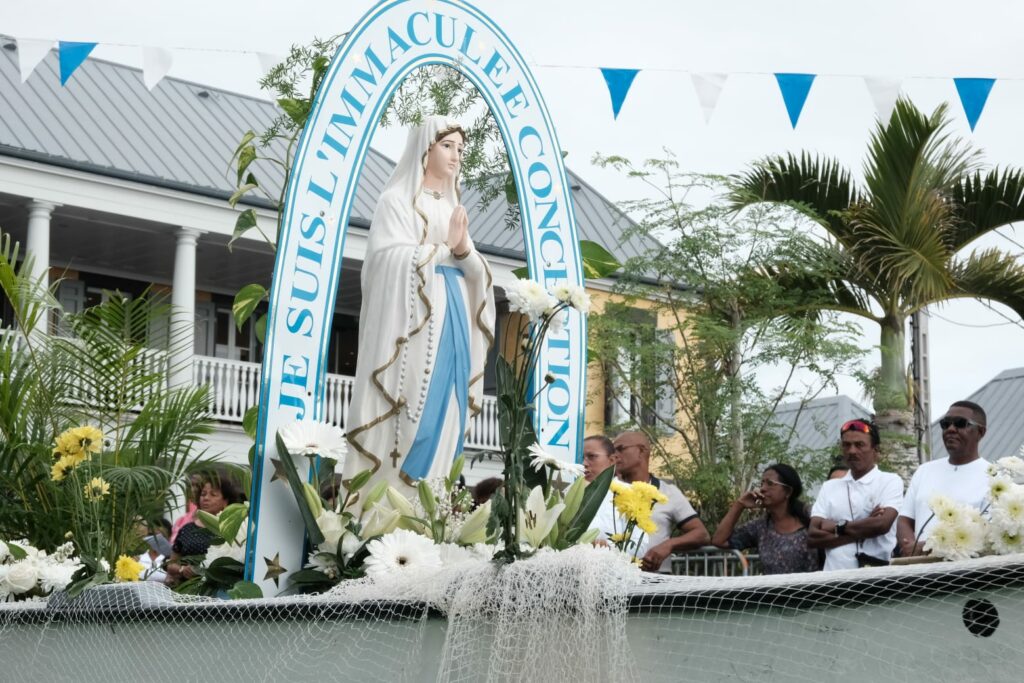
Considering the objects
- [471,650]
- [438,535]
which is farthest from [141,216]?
[471,650]

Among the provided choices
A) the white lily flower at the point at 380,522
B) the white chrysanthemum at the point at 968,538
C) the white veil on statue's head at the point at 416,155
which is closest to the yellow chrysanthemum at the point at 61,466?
the white lily flower at the point at 380,522

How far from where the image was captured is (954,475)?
19.5ft

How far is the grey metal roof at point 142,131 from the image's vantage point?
1802 centimetres

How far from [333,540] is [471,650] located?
61.4 inches

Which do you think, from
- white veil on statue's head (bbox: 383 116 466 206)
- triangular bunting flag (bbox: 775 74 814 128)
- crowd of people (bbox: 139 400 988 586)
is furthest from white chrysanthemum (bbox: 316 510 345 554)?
triangular bunting flag (bbox: 775 74 814 128)

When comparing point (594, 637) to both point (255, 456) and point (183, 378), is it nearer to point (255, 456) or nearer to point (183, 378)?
point (255, 456)

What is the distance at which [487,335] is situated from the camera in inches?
234

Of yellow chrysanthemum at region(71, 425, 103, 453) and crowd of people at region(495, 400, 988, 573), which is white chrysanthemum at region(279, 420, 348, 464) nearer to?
yellow chrysanthemum at region(71, 425, 103, 453)

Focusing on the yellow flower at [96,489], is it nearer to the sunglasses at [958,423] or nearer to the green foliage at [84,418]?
the green foliage at [84,418]

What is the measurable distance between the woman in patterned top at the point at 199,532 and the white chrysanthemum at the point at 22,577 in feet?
2.05

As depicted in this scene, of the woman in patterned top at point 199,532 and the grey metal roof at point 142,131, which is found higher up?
the grey metal roof at point 142,131

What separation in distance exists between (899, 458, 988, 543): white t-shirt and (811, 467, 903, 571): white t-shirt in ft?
0.92

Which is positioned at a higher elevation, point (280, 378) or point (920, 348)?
point (920, 348)

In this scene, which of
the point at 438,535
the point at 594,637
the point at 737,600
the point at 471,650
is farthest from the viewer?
the point at 438,535
